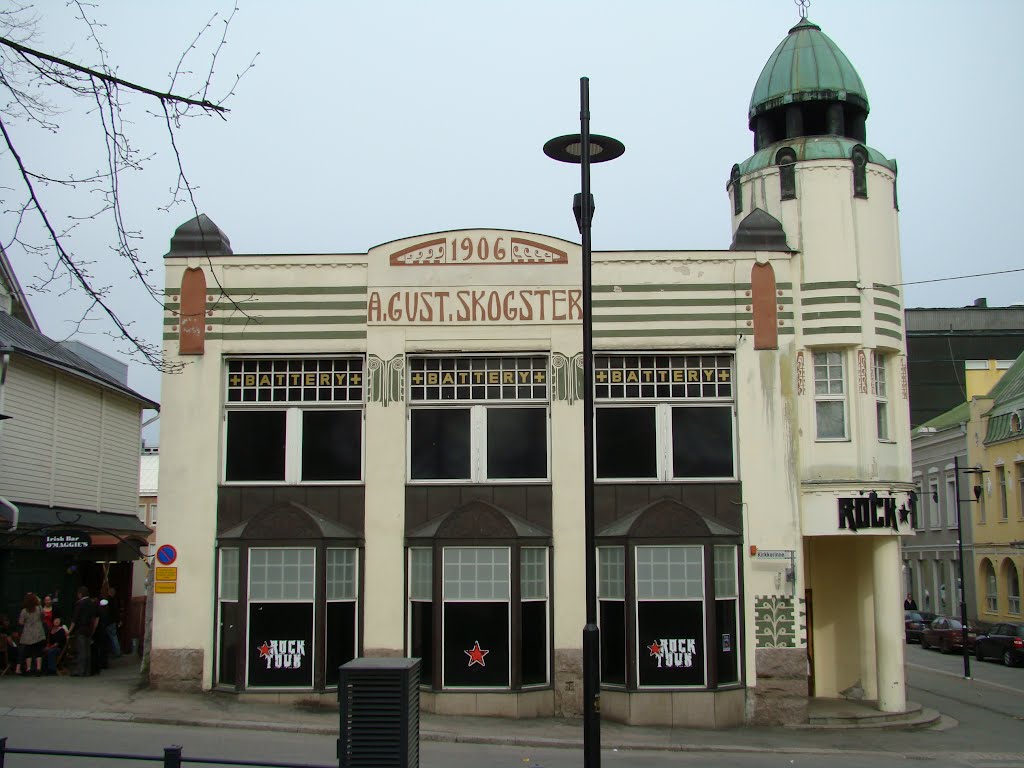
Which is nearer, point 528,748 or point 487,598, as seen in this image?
point 528,748

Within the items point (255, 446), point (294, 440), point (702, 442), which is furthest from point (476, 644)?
point (702, 442)

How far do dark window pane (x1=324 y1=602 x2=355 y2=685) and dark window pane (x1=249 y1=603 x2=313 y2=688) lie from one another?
0.33 metres

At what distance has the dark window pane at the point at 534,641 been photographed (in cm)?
1844

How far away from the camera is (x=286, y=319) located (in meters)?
19.4

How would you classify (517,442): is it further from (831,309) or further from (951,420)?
(951,420)

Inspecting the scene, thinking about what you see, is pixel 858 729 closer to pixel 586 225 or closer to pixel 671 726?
pixel 671 726

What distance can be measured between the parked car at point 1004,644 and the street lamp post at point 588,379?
27247 millimetres

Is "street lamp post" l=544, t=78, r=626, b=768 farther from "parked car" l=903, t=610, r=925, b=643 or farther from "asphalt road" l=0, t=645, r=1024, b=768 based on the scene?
"parked car" l=903, t=610, r=925, b=643

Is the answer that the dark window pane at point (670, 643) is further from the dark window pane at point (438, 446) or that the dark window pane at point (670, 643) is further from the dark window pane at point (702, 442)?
the dark window pane at point (438, 446)

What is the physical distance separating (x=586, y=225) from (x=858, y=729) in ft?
38.0

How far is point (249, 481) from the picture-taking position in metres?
19.2

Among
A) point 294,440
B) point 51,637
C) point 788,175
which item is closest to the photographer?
point 294,440

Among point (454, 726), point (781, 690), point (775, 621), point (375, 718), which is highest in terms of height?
point (775, 621)

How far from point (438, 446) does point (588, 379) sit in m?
7.76
